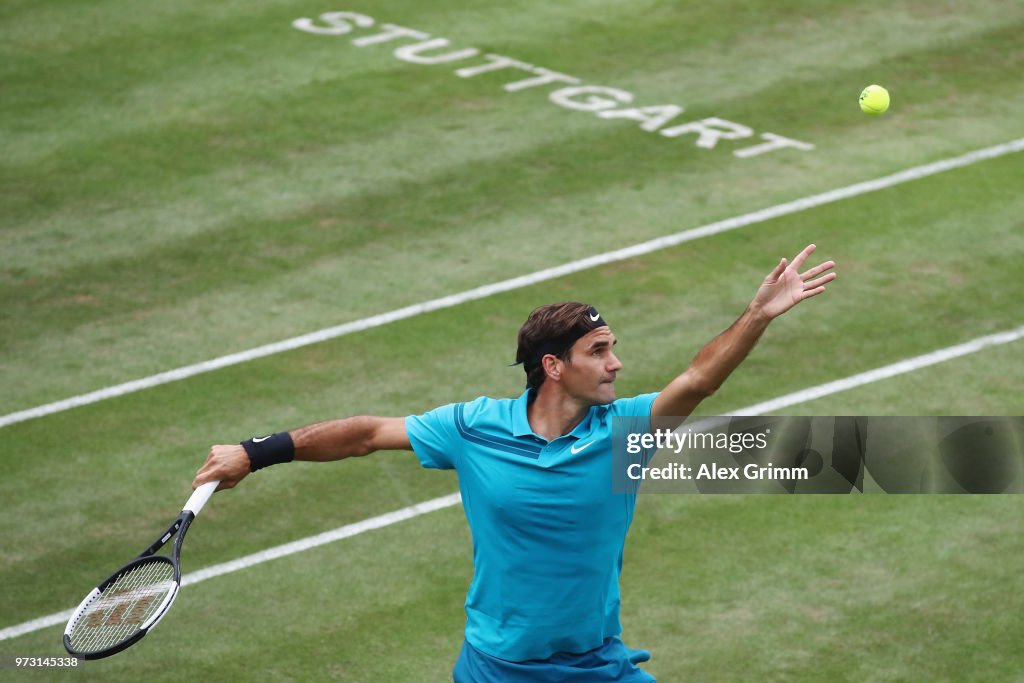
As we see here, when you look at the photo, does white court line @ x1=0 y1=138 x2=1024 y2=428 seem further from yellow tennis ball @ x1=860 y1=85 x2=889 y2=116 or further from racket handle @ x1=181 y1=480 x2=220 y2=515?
racket handle @ x1=181 y1=480 x2=220 y2=515

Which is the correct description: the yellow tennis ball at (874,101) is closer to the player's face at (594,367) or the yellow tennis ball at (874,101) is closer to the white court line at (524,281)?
the white court line at (524,281)

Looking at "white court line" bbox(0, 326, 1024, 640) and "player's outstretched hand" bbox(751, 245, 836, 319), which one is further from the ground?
"player's outstretched hand" bbox(751, 245, 836, 319)

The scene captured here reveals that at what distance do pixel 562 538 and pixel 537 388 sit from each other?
684 millimetres

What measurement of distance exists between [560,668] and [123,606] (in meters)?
2.00

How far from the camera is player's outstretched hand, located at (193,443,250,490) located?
7262mm

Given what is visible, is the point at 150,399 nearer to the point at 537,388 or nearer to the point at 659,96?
the point at 537,388

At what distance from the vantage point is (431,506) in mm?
11266

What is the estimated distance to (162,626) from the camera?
10.1 m

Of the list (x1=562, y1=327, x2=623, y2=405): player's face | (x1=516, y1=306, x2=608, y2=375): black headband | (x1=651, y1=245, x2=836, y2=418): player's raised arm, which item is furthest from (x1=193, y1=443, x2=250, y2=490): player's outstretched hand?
(x1=651, y1=245, x2=836, y2=418): player's raised arm

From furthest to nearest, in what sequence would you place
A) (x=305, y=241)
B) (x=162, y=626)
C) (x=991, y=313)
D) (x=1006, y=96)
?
(x=1006, y=96) → (x=305, y=241) → (x=991, y=313) → (x=162, y=626)

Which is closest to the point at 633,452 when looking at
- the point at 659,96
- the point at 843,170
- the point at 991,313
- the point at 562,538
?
the point at 562,538

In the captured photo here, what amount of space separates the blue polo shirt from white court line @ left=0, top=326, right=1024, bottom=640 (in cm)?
372

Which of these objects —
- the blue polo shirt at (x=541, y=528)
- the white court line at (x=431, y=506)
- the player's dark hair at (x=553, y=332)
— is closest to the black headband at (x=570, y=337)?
the player's dark hair at (x=553, y=332)

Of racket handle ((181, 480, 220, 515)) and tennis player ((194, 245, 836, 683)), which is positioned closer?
tennis player ((194, 245, 836, 683))
